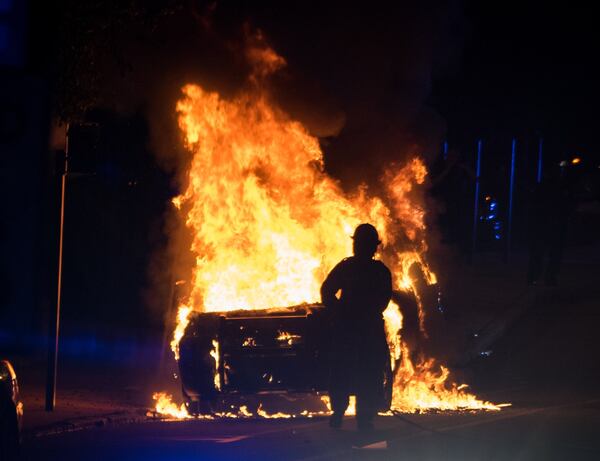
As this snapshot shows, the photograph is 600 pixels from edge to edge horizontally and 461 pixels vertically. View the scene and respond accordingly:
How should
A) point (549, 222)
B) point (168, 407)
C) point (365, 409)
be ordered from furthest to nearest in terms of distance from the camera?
point (549, 222) → point (168, 407) → point (365, 409)

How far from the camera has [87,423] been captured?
32.6 feet

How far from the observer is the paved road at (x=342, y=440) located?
8.37m

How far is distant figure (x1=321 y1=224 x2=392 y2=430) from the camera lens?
31.1 feet

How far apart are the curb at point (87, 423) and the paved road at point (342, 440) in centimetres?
16

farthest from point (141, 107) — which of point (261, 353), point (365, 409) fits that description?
point (365, 409)

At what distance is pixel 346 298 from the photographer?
9.55 metres

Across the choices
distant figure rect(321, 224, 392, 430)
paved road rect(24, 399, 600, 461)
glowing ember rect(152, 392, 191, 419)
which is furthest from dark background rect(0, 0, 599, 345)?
distant figure rect(321, 224, 392, 430)

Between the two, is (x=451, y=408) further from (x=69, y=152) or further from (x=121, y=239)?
(x=121, y=239)

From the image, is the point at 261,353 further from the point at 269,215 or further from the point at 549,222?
the point at 549,222

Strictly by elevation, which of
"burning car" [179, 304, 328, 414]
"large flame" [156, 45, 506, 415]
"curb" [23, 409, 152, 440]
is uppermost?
"large flame" [156, 45, 506, 415]

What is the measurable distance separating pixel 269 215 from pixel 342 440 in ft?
15.0

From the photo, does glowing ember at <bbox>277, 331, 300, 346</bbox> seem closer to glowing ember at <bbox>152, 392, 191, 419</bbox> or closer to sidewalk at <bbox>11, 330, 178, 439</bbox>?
glowing ember at <bbox>152, 392, 191, 419</bbox>

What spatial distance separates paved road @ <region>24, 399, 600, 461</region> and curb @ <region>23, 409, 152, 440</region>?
0.16 meters

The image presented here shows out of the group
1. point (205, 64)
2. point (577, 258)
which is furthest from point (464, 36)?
point (577, 258)
